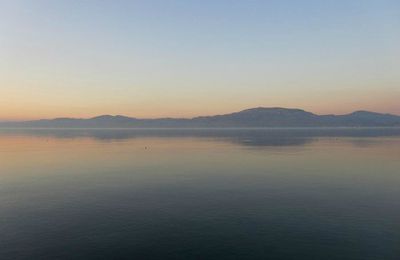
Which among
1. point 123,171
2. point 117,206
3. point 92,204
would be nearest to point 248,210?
point 117,206

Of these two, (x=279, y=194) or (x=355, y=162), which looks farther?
(x=355, y=162)

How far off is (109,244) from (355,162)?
266 ft

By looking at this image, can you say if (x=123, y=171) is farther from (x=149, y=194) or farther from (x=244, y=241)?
(x=244, y=241)

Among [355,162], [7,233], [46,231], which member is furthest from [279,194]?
[355,162]

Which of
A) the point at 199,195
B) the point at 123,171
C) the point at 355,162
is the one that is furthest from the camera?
the point at 355,162

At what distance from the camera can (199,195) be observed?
54.8m

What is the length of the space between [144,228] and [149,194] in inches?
688

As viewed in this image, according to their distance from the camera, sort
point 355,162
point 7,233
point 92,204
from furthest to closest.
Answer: point 355,162 < point 92,204 < point 7,233

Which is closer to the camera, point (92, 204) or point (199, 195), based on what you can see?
point (92, 204)

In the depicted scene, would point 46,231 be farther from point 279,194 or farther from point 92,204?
point 279,194

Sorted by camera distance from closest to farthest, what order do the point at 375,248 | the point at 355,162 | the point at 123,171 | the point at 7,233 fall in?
the point at 375,248
the point at 7,233
the point at 123,171
the point at 355,162

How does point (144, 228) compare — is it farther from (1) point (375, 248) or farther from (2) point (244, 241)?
Answer: (1) point (375, 248)

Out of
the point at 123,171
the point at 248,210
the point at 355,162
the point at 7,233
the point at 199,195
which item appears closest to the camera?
the point at 7,233

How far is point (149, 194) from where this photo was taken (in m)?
55.6
